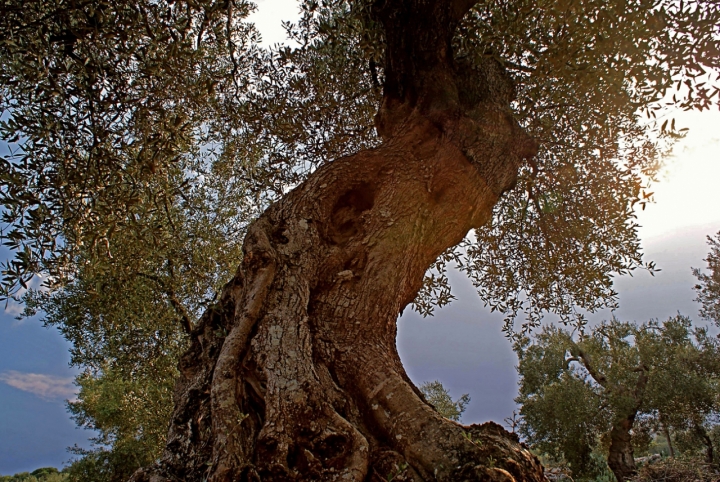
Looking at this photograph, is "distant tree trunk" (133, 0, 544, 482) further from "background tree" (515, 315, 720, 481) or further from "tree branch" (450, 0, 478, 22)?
"background tree" (515, 315, 720, 481)

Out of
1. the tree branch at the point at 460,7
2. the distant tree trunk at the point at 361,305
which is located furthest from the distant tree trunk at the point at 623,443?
the tree branch at the point at 460,7

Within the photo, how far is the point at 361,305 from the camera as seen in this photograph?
3838 millimetres

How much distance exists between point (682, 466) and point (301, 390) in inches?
438

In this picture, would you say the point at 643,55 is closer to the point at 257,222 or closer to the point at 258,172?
the point at 257,222

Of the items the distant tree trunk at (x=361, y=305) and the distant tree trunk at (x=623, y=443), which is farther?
the distant tree trunk at (x=623, y=443)

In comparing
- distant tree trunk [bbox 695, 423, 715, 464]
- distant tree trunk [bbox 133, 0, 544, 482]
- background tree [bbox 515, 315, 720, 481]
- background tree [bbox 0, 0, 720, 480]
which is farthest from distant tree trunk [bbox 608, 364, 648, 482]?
distant tree trunk [bbox 133, 0, 544, 482]

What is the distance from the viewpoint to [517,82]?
6531 millimetres

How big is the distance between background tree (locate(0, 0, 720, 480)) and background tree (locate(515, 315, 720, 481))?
26.2 ft

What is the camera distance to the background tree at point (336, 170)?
9.69 feet

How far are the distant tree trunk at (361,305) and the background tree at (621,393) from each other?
28.2ft

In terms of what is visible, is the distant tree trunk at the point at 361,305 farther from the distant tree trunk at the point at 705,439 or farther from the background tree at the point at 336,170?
the distant tree trunk at the point at 705,439

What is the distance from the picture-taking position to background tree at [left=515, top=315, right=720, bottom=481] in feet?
41.7

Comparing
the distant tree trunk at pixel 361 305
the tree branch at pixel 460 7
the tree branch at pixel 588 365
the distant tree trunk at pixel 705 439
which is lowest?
the distant tree trunk at pixel 361 305

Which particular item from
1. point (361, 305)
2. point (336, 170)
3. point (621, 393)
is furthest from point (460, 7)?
point (621, 393)
